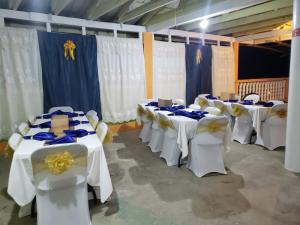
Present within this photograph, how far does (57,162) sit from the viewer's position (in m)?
1.71

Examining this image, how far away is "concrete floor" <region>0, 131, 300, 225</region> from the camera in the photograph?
2.13 meters

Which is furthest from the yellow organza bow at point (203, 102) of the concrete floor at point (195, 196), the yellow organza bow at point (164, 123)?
the yellow organza bow at point (164, 123)

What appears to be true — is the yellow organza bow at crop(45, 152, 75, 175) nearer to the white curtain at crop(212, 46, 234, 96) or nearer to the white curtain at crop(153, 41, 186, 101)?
the white curtain at crop(153, 41, 186, 101)

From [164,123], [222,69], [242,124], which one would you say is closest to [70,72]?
[164,123]

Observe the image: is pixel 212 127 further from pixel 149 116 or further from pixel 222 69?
pixel 222 69

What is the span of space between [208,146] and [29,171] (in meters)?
2.05

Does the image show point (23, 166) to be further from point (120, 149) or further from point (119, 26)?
point (119, 26)

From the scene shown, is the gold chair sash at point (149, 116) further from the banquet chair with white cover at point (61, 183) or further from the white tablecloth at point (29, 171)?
the banquet chair with white cover at point (61, 183)

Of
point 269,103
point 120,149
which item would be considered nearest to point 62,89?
point 120,149

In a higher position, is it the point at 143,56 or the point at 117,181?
the point at 143,56

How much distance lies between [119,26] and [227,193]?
13.2 feet

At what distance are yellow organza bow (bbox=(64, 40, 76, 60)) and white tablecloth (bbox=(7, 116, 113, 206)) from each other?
2.59 meters

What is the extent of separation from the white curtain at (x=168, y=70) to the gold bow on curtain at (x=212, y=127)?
284cm

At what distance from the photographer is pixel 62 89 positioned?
14.4 feet
